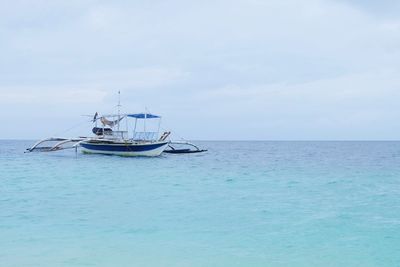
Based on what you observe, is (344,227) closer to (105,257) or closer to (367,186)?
(105,257)

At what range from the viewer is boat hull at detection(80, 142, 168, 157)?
131 ft

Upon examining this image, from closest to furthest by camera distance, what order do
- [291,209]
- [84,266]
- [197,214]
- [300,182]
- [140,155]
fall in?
[84,266] < [197,214] < [291,209] < [300,182] < [140,155]

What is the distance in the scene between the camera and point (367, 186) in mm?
22297

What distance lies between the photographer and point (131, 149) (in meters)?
40.2

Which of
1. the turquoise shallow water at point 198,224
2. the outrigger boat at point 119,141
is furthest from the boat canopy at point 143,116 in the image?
the turquoise shallow water at point 198,224

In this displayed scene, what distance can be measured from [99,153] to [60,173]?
15224 millimetres

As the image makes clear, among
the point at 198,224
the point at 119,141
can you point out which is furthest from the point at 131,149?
the point at 198,224

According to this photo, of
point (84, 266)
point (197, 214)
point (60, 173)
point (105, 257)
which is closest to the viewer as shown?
point (84, 266)

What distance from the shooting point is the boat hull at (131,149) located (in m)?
39.9

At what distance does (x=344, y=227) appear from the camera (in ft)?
39.4

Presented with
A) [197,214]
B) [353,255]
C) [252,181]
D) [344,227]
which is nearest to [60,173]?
[252,181]

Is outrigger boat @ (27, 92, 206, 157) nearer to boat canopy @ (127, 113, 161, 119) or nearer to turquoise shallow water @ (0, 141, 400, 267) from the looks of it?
boat canopy @ (127, 113, 161, 119)

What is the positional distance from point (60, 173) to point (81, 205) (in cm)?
1307

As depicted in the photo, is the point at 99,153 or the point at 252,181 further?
the point at 99,153
